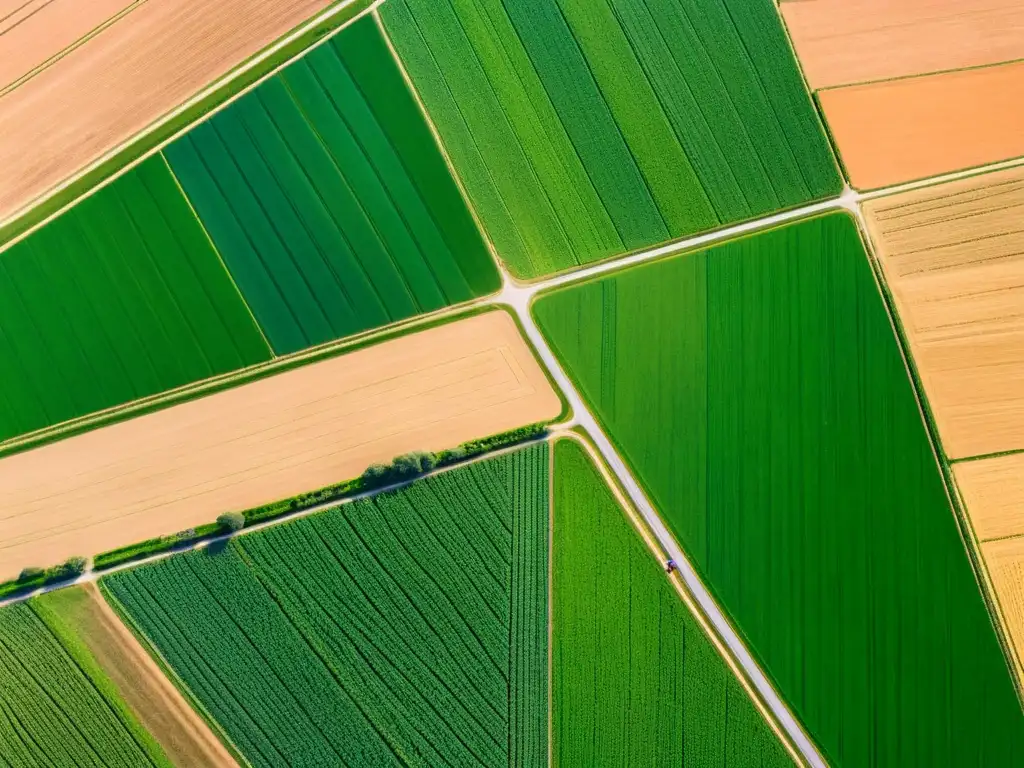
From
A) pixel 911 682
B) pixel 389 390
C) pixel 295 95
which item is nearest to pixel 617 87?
pixel 295 95

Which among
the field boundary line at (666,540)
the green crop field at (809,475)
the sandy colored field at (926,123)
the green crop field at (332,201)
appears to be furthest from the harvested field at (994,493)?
the green crop field at (332,201)

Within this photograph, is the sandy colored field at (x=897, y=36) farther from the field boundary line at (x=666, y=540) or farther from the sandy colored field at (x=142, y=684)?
the sandy colored field at (x=142, y=684)

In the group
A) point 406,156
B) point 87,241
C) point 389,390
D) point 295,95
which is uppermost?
point 295,95

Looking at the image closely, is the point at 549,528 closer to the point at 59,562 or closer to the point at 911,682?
the point at 911,682

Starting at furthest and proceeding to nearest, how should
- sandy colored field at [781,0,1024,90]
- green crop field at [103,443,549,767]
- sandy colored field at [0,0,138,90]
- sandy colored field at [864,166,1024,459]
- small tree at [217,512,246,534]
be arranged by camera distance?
sandy colored field at [781,0,1024,90] < sandy colored field at [0,0,138,90] < sandy colored field at [864,166,1024,459] < small tree at [217,512,246,534] < green crop field at [103,443,549,767]

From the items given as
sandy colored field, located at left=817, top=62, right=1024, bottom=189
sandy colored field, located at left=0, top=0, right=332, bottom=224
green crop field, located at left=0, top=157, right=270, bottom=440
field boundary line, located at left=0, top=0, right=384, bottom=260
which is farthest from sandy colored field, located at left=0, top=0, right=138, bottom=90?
sandy colored field, located at left=817, top=62, right=1024, bottom=189

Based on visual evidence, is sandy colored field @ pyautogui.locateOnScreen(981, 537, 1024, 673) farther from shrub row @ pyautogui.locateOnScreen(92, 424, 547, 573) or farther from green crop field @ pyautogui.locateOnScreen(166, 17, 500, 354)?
green crop field @ pyautogui.locateOnScreen(166, 17, 500, 354)

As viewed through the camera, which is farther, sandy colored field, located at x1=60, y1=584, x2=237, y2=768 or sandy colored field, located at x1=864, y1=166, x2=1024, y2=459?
sandy colored field, located at x1=864, y1=166, x2=1024, y2=459
